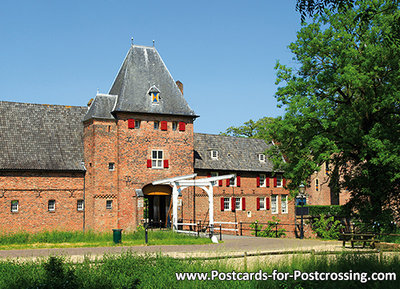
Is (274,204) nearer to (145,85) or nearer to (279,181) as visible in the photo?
(279,181)

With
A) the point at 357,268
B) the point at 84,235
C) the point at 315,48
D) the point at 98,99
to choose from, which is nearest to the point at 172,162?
the point at 98,99

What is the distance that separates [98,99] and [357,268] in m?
23.4

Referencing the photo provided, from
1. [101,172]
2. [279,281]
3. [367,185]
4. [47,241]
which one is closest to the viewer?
[279,281]

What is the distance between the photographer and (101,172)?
30453 mm

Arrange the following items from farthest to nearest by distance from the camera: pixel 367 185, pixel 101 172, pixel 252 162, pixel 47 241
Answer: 1. pixel 252 162
2. pixel 101 172
3. pixel 367 185
4. pixel 47 241

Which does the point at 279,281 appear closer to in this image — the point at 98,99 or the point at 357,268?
the point at 357,268

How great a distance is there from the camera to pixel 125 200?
3055 cm

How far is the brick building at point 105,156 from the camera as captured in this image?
97.0ft

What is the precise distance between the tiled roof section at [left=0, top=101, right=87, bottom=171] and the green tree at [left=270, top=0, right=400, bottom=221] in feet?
44.3

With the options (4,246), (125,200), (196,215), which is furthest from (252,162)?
(4,246)

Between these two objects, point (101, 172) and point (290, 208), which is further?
A: point (290, 208)

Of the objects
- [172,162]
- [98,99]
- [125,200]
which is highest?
[98,99]

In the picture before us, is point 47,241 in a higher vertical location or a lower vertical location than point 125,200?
lower

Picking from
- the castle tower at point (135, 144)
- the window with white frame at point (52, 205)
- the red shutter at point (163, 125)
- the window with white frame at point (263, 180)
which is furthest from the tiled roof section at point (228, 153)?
the window with white frame at point (52, 205)
